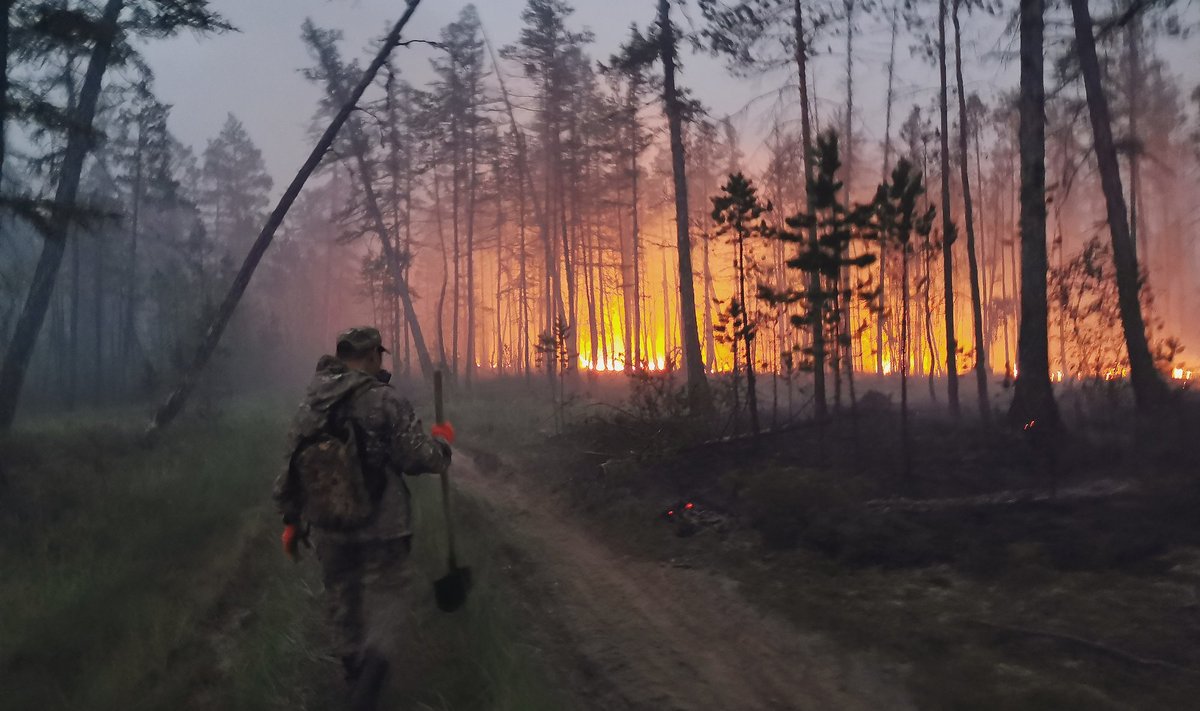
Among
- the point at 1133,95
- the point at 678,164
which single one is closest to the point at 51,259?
the point at 678,164

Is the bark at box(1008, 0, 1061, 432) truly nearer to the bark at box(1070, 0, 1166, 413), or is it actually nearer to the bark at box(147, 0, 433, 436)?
the bark at box(1070, 0, 1166, 413)

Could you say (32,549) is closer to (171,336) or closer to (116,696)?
(116,696)

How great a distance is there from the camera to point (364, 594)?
431cm

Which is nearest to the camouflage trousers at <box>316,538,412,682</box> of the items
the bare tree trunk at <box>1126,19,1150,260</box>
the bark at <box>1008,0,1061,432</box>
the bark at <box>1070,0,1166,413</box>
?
the bark at <box>1008,0,1061,432</box>

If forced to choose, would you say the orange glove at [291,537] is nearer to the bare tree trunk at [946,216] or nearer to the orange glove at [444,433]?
the orange glove at [444,433]

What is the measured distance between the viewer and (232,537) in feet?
29.5

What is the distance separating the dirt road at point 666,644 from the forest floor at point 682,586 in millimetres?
29

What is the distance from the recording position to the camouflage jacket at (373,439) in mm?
4168

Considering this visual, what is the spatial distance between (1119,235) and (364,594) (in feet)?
44.1

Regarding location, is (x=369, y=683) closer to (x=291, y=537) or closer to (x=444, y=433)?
(x=291, y=537)

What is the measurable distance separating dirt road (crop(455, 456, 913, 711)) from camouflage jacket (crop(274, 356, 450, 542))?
75.4 inches

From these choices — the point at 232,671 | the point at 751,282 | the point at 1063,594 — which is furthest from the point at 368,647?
the point at 751,282

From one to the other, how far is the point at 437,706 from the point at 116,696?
236 centimetres

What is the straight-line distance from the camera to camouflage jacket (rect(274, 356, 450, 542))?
13.7 ft
